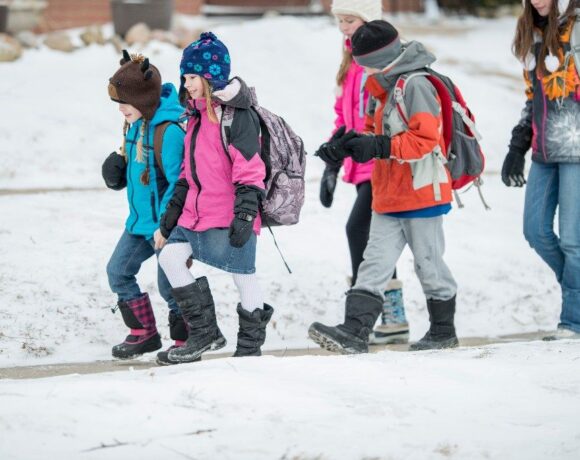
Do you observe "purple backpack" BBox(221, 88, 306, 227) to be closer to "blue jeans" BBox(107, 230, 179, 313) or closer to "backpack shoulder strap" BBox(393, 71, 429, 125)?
"backpack shoulder strap" BBox(393, 71, 429, 125)

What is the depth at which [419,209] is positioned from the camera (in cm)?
587

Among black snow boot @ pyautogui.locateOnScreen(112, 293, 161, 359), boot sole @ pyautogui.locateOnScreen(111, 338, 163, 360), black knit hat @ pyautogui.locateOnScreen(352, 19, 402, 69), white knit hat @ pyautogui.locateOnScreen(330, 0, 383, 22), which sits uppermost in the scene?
white knit hat @ pyautogui.locateOnScreen(330, 0, 383, 22)

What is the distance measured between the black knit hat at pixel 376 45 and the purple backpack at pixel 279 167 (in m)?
0.62

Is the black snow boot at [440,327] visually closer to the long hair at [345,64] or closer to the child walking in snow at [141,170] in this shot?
the child walking in snow at [141,170]

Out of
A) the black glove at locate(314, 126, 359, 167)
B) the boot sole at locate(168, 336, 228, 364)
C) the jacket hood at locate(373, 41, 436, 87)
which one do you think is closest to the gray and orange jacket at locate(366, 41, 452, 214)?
the jacket hood at locate(373, 41, 436, 87)

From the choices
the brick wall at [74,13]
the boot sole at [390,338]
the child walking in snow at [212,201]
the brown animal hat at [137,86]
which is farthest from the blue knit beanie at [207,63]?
the brick wall at [74,13]

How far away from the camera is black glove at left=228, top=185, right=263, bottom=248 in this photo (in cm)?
523

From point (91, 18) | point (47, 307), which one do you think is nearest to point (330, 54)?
point (91, 18)

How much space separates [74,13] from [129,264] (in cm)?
1166

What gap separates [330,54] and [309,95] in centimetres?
188

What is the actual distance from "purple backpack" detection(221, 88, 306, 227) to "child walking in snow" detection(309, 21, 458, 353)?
0.87 feet

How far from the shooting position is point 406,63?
5.79 meters

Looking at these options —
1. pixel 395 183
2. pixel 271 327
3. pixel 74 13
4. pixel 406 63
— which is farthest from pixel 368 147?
pixel 74 13

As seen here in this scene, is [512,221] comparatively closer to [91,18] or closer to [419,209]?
[419,209]
